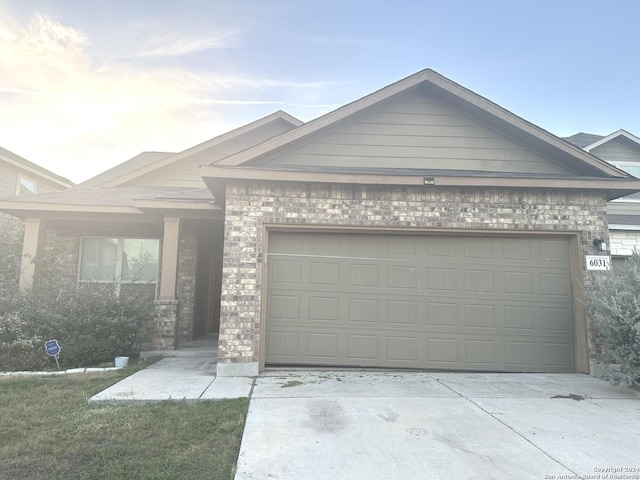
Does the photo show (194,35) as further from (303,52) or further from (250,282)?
(250,282)

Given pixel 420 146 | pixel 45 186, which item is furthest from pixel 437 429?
pixel 45 186

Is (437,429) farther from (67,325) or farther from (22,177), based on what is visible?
(22,177)

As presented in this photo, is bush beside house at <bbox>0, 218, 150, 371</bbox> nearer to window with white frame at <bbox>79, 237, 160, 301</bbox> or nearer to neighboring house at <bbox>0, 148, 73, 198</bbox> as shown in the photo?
window with white frame at <bbox>79, 237, 160, 301</bbox>

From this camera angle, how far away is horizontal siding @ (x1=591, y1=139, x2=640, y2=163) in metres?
12.4

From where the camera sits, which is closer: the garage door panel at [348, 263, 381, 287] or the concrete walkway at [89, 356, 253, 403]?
the concrete walkway at [89, 356, 253, 403]

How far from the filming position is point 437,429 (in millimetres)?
4102

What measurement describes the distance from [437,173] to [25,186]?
15.9 m

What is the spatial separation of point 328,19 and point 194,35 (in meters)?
3.74

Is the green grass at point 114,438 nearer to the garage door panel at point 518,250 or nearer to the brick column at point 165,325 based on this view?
the brick column at point 165,325

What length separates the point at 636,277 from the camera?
223 inches

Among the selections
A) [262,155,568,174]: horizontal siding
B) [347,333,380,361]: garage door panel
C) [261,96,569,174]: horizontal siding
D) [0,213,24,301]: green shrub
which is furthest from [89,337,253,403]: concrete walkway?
[262,155,568,174]: horizontal siding

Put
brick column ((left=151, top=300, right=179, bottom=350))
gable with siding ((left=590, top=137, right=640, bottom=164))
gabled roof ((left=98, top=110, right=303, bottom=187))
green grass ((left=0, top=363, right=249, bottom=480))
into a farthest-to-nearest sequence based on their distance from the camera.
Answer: gable with siding ((left=590, top=137, right=640, bottom=164)) → gabled roof ((left=98, top=110, right=303, bottom=187)) → brick column ((left=151, top=300, right=179, bottom=350)) → green grass ((left=0, top=363, right=249, bottom=480))

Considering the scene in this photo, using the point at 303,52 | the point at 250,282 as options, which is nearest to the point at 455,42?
the point at 303,52

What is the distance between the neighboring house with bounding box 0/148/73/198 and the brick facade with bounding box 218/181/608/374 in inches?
477
